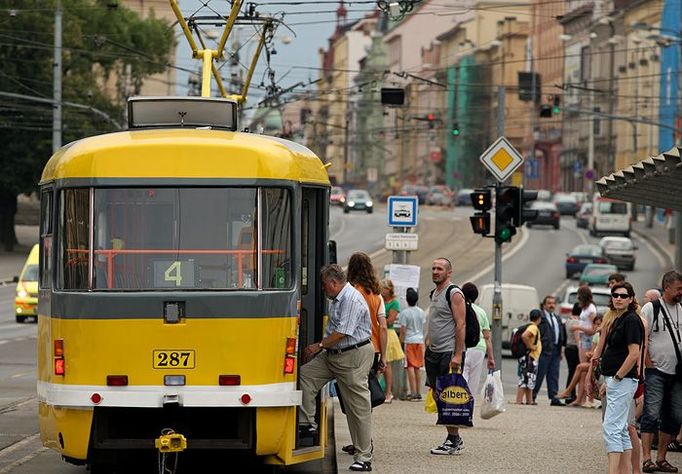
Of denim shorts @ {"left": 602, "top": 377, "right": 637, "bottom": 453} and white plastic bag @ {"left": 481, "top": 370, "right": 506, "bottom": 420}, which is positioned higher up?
denim shorts @ {"left": 602, "top": 377, "right": 637, "bottom": 453}

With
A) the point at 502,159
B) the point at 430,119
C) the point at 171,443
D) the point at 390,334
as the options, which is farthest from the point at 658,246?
the point at 171,443

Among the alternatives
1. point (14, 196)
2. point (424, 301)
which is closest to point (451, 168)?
point (14, 196)

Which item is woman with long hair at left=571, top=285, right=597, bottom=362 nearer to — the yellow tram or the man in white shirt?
the man in white shirt

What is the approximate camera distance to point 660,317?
14445mm

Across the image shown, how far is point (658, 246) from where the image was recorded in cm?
8131

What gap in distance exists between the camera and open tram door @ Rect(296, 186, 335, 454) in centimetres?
1388

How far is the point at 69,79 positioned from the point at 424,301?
22.0m

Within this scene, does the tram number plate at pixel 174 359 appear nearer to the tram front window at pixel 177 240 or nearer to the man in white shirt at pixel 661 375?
the tram front window at pixel 177 240

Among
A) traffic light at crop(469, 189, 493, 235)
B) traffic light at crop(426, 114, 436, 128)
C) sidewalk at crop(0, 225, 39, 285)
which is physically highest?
traffic light at crop(426, 114, 436, 128)

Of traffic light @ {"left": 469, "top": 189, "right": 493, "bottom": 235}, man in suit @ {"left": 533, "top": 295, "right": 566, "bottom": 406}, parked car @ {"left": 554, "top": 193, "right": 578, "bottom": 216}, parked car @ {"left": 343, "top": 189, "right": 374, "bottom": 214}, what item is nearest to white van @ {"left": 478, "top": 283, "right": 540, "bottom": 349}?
man in suit @ {"left": 533, "top": 295, "right": 566, "bottom": 406}

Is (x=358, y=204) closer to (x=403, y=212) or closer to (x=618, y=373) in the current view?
(x=403, y=212)

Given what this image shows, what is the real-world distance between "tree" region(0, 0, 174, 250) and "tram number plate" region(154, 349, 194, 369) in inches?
1993

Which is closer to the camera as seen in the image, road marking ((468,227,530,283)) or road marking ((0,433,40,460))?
road marking ((0,433,40,460))

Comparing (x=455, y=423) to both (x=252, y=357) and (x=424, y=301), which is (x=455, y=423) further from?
(x=424, y=301)
